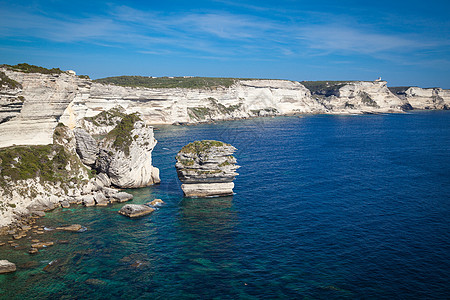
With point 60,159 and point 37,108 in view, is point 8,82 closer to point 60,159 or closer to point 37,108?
point 37,108

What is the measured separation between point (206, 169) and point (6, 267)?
24467 millimetres

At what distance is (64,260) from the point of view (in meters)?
28.0

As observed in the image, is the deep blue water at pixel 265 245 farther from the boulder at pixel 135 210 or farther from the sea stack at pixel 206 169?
the sea stack at pixel 206 169

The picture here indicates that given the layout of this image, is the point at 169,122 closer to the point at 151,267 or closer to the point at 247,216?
the point at 247,216

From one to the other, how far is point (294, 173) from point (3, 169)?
4378cm

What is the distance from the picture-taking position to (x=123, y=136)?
5088cm

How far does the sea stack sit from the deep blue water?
194 centimetres

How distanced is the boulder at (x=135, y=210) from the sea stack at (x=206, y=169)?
6786mm

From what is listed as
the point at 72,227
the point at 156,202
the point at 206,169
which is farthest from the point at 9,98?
the point at 206,169

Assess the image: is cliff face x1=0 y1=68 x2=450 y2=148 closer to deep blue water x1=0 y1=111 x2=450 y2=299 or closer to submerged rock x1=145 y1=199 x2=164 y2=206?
deep blue water x1=0 y1=111 x2=450 y2=299

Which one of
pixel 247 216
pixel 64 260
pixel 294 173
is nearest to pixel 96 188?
pixel 64 260

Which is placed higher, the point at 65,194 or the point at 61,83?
the point at 61,83

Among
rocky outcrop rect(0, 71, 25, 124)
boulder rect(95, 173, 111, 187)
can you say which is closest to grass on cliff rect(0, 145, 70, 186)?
rocky outcrop rect(0, 71, 25, 124)

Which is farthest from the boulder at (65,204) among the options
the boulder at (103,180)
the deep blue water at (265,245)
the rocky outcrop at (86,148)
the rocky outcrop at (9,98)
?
the rocky outcrop at (9,98)
